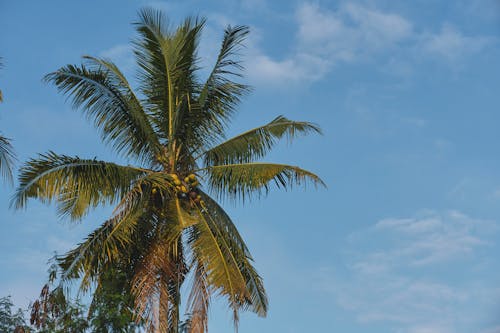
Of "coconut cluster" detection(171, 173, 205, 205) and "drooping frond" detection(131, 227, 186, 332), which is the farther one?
"coconut cluster" detection(171, 173, 205, 205)

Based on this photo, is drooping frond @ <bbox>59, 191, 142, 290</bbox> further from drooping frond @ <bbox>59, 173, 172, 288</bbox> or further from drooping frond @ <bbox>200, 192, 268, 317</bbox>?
drooping frond @ <bbox>200, 192, 268, 317</bbox>

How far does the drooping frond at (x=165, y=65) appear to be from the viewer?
20.4 meters

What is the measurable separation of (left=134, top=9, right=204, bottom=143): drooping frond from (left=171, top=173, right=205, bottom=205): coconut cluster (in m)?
1.15

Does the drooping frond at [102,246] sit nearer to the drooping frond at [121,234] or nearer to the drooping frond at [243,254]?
the drooping frond at [121,234]

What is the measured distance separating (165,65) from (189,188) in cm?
311

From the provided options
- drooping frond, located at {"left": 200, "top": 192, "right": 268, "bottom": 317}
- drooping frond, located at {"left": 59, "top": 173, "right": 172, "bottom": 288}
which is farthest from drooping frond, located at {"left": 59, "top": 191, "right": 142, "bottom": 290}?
drooping frond, located at {"left": 200, "top": 192, "right": 268, "bottom": 317}

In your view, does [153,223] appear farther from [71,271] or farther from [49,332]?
[49,332]

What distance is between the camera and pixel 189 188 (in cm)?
1986

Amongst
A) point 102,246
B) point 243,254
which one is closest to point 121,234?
point 102,246

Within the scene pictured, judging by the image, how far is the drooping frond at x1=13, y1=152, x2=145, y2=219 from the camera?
17.9 metres

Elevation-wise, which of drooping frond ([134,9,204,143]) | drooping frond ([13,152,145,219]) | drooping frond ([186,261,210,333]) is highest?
drooping frond ([134,9,204,143])

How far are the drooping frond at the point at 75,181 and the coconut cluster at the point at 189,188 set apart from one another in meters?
0.95

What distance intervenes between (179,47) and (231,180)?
3535 millimetres

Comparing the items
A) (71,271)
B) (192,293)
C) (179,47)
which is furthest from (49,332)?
(179,47)
